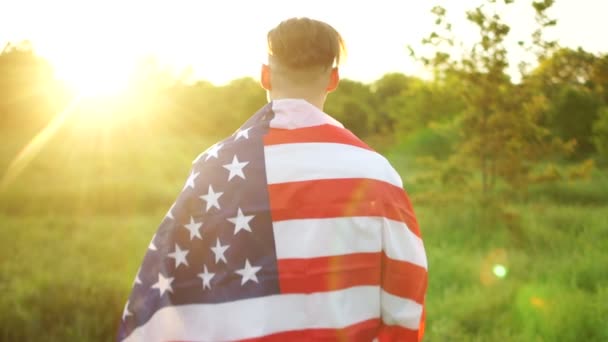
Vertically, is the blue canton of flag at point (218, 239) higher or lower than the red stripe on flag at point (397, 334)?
higher

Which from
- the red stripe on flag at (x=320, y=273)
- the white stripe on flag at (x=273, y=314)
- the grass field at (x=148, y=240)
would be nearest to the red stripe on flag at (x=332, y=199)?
the red stripe on flag at (x=320, y=273)

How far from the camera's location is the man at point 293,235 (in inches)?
73.6

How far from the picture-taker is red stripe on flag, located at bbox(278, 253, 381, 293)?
1860 mm

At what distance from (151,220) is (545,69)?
16.6 feet

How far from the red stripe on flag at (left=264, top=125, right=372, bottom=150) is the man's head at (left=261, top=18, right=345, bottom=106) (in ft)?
0.39

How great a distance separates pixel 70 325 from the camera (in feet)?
14.2

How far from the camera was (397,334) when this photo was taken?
1.93 m

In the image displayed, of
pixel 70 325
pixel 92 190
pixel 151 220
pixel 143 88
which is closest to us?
pixel 70 325

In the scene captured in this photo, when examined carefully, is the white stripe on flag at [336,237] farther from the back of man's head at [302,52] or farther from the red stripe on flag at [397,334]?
the back of man's head at [302,52]

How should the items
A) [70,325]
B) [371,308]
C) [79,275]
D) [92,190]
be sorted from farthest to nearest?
1. [92,190]
2. [79,275]
3. [70,325]
4. [371,308]

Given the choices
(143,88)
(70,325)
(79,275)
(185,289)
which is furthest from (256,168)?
(143,88)

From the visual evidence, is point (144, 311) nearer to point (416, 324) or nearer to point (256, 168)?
point (256, 168)

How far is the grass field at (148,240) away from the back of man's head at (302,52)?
2879mm

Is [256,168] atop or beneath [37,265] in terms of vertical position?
atop
